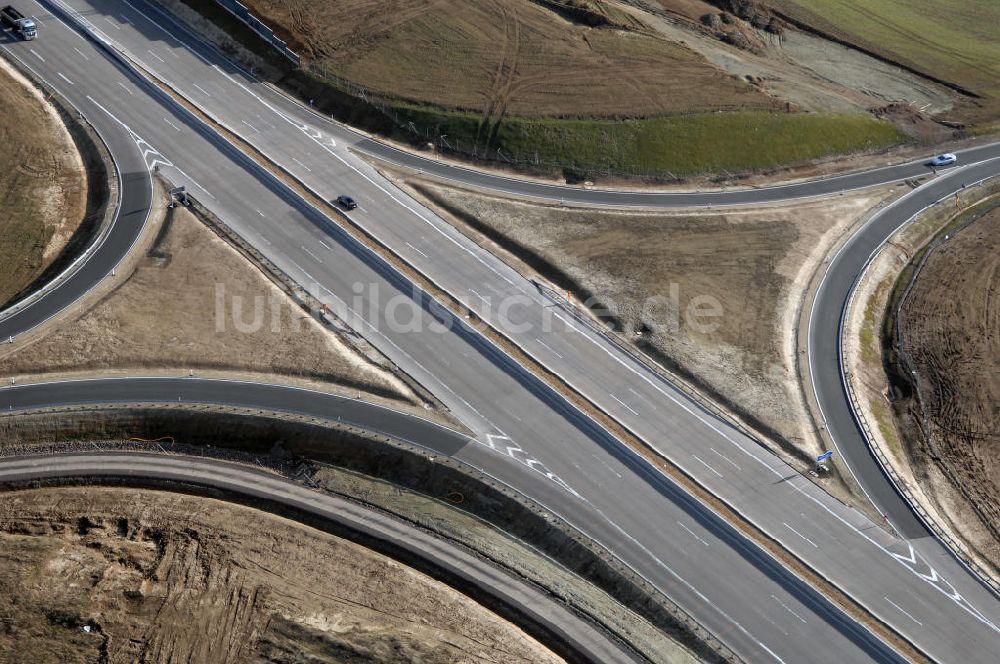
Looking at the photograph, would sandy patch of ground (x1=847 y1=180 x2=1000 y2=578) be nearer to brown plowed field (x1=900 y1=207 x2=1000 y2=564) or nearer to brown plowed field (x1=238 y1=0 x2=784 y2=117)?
brown plowed field (x1=900 y1=207 x2=1000 y2=564)

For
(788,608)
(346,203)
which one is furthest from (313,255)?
(788,608)

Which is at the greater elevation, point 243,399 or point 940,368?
point 940,368

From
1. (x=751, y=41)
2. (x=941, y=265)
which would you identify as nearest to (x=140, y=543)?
(x=941, y=265)

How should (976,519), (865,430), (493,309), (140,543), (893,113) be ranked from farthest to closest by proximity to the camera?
(893,113) < (493,309) < (865,430) < (976,519) < (140,543)

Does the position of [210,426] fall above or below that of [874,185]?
below

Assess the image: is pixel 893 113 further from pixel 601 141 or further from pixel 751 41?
pixel 601 141

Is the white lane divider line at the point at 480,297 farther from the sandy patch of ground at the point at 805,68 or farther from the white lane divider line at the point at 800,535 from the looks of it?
the sandy patch of ground at the point at 805,68

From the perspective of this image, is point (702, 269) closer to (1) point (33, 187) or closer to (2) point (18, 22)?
(1) point (33, 187)
